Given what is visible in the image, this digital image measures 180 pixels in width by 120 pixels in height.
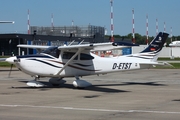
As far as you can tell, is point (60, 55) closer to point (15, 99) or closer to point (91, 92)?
point (91, 92)

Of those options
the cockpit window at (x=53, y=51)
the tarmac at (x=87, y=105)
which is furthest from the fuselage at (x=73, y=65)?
the tarmac at (x=87, y=105)

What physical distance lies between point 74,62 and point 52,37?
5038 centimetres

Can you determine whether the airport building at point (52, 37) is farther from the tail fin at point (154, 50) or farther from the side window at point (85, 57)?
the side window at point (85, 57)

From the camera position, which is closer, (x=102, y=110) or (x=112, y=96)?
(x=102, y=110)

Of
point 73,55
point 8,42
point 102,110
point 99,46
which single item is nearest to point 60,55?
point 73,55

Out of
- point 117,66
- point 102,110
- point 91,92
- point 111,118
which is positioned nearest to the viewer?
point 111,118

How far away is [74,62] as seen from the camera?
17109 millimetres

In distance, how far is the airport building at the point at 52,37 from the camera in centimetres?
6318

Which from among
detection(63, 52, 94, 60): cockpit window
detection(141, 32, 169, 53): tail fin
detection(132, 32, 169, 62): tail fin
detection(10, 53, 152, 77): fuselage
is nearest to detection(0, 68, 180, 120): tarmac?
detection(10, 53, 152, 77): fuselage

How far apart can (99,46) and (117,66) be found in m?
2.41

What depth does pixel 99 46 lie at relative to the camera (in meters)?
15.9

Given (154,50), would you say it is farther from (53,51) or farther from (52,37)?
(52,37)

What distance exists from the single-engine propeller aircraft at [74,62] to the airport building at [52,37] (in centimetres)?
4277

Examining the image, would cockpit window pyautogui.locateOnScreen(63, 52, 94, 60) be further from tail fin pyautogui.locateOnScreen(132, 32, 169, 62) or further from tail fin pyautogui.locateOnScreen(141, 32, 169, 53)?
tail fin pyautogui.locateOnScreen(141, 32, 169, 53)
